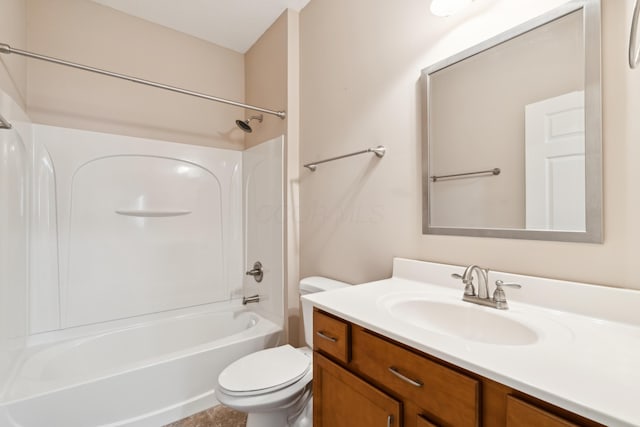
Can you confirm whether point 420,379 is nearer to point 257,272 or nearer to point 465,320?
point 465,320

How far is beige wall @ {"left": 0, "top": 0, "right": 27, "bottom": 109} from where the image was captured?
1.40 m

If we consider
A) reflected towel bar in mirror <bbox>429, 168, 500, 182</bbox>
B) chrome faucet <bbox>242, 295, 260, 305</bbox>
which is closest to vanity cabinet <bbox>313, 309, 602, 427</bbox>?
reflected towel bar in mirror <bbox>429, 168, 500, 182</bbox>

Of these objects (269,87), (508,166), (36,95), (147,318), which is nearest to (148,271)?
(147,318)

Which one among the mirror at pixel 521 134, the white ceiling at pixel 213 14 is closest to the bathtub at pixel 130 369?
the mirror at pixel 521 134

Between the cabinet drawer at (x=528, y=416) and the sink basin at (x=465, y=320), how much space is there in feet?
0.90

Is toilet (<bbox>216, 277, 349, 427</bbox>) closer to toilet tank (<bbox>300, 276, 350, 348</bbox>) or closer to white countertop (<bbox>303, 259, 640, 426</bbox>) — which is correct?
toilet tank (<bbox>300, 276, 350, 348</bbox>)

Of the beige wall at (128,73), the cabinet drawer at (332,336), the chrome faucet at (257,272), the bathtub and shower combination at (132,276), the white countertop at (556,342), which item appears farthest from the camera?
the chrome faucet at (257,272)

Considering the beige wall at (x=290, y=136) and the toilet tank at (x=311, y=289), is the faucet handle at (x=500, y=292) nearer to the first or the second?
the toilet tank at (x=311, y=289)

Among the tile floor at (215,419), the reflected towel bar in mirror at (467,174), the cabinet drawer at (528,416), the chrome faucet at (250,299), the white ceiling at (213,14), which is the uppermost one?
the white ceiling at (213,14)

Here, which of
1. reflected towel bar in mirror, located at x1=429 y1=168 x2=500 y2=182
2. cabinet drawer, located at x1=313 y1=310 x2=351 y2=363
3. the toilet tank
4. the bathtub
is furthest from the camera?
the toilet tank

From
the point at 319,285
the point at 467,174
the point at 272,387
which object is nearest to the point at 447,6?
the point at 467,174

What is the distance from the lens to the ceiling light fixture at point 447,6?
111cm

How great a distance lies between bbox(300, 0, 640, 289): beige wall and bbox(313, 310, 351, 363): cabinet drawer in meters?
0.53

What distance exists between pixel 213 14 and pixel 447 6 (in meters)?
1.78
